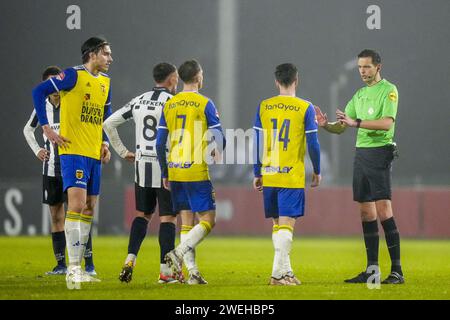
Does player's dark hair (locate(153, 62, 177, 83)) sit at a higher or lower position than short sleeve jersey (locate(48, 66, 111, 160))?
higher

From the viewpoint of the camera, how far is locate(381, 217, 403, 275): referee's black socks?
9.88 m

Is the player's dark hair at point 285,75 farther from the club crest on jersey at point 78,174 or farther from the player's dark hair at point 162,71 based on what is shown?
the club crest on jersey at point 78,174

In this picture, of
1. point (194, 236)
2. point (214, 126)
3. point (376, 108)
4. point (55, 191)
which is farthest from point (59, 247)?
point (376, 108)

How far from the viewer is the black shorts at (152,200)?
32.0 feet

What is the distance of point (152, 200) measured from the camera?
988 centimetres

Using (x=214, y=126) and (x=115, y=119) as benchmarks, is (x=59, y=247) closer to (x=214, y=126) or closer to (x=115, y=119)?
(x=115, y=119)

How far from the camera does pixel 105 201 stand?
23.4 metres

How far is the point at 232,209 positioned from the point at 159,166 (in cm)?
1489

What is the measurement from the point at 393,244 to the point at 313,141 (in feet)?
5.22

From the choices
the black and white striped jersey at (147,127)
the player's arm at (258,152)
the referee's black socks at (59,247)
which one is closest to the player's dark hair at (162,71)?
the black and white striped jersey at (147,127)

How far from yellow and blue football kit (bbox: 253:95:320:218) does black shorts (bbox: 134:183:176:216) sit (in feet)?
3.27

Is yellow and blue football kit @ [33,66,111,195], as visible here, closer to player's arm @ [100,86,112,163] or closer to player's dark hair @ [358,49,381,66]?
player's arm @ [100,86,112,163]

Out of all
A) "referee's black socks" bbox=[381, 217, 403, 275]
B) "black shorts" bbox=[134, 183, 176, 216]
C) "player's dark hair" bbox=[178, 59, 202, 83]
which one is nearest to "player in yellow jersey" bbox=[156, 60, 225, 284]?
"player's dark hair" bbox=[178, 59, 202, 83]
